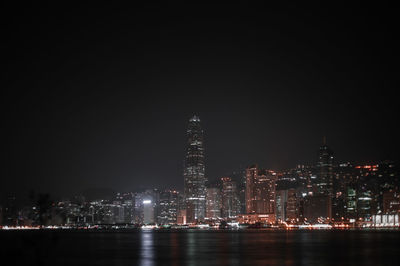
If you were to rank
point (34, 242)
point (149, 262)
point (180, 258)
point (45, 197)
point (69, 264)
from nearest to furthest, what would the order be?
1. point (34, 242)
2. point (69, 264)
3. point (149, 262)
4. point (180, 258)
5. point (45, 197)

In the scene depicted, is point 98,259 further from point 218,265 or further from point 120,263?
point 218,265

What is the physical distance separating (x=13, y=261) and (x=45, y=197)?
91.3m

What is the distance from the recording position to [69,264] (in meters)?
56.7

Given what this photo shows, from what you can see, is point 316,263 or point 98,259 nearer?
point 316,263

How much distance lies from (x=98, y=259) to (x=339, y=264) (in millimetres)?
25324

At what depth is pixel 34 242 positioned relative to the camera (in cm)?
5034

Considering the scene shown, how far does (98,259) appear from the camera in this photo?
2571 inches

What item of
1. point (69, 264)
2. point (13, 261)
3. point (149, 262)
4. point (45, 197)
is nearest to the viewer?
point (13, 261)

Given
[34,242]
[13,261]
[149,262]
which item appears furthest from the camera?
[149,262]

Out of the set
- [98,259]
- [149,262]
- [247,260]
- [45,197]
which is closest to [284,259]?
[247,260]

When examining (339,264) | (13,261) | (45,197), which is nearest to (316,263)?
(339,264)

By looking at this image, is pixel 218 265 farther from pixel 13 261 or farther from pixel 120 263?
pixel 13 261

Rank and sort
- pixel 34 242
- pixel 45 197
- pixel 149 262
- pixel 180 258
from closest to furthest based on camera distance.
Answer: pixel 34 242 < pixel 149 262 < pixel 180 258 < pixel 45 197

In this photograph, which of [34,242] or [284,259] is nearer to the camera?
[34,242]
